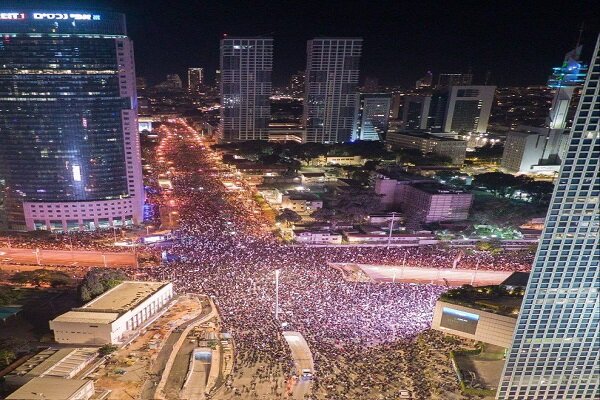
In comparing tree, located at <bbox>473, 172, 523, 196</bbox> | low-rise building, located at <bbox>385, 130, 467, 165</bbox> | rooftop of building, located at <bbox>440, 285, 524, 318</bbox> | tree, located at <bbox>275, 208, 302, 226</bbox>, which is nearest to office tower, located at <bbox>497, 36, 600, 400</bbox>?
rooftop of building, located at <bbox>440, 285, 524, 318</bbox>

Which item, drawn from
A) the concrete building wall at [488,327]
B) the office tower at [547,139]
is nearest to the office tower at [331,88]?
the office tower at [547,139]

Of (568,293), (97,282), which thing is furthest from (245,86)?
(568,293)

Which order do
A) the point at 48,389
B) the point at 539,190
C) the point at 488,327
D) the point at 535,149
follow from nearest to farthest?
the point at 48,389 < the point at 488,327 < the point at 539,190 < the point at 535,149

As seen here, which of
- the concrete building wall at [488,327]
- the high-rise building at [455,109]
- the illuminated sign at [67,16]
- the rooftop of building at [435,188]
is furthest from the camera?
the high-rise building at [455,109]

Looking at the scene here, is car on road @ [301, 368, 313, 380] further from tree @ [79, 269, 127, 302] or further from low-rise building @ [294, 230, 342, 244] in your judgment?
low-rise building @ [294, 230, 342, 244]

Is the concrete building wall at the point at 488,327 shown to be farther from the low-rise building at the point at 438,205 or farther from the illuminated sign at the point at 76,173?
the illuminated sign at the point at 76,173

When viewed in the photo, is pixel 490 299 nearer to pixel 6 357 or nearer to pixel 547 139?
pixel 6 357
